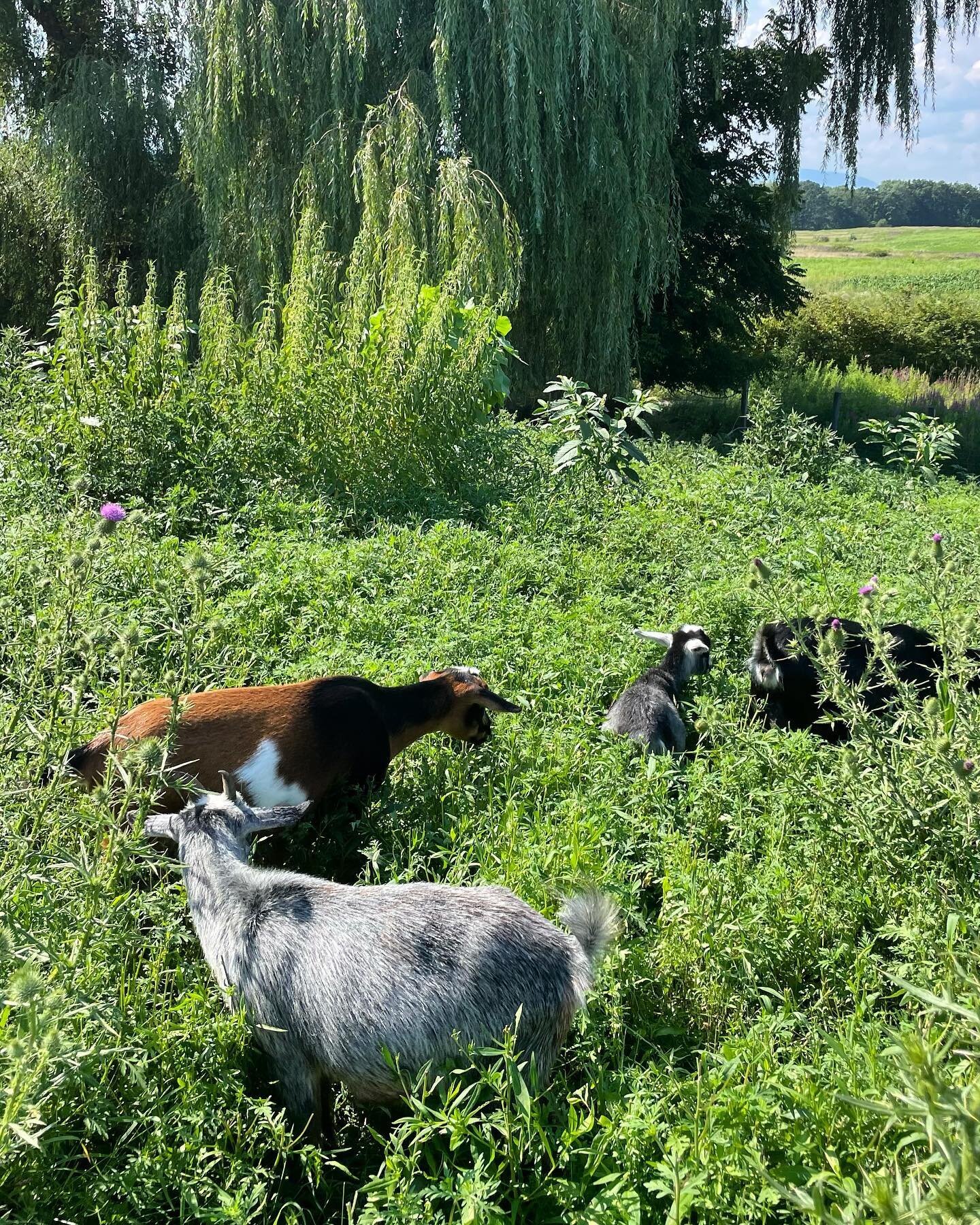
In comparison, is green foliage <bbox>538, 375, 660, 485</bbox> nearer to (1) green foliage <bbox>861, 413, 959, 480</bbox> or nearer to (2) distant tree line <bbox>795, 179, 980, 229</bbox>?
(1) green foliage <bbox>861, 413, 959, 480</bbox>

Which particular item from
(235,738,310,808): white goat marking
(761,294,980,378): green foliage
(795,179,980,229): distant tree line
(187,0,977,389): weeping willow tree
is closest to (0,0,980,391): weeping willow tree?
(187,0,977,389): weeping willow tree

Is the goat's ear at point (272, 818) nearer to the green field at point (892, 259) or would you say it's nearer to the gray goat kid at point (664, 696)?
the gray goat kid at point (664, 696)

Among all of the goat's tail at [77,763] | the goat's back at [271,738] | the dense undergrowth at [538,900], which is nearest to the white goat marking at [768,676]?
the dense undergrowth at [538,900]

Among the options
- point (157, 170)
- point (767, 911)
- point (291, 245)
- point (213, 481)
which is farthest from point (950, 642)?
point (157, 170)

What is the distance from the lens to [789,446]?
872 centimetres

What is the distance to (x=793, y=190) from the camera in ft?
50.8

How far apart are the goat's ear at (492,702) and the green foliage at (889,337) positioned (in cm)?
1896

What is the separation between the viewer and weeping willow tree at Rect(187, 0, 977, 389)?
10.1m

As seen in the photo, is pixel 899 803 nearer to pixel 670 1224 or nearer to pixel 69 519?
pixel 670 1224

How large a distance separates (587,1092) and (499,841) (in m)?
0.93

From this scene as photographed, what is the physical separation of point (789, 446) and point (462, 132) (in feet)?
17.2

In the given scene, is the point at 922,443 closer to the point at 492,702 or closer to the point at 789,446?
the point at 789,446

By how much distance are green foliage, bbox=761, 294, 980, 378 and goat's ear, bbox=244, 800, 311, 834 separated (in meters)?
20.1

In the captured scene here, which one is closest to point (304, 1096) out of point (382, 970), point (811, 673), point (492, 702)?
point (382, 970)
